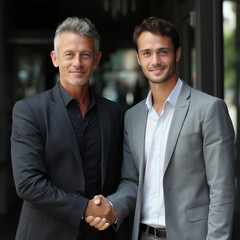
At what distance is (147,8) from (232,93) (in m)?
2.98

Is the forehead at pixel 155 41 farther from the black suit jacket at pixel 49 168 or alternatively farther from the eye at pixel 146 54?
the black suit jacket at pixel 49 168

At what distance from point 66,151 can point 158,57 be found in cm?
66

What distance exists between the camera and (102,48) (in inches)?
339

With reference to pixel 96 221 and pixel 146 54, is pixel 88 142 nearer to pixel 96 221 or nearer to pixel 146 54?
pixel 96 221

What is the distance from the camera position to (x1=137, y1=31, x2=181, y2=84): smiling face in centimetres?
202

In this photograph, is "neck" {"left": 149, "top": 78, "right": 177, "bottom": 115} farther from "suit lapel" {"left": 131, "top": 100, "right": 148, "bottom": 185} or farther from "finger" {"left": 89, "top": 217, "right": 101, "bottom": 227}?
"finger" {"left": 89, "top": 217, "right": 101, "bottom": 227}

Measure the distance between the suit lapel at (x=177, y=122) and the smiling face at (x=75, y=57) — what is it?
0.51 m

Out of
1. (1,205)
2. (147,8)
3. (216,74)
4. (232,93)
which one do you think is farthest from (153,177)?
(147,8)

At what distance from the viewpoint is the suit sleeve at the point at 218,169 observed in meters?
1.86

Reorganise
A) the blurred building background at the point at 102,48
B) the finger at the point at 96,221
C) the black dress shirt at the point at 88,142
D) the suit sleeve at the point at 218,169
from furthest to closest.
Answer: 1. the blurred building background at the point at 102,48
2. the black dress shirt at the point at 88,142
3. the finger at the point at 96,221
4. the suit sleeve at the point at 218,169

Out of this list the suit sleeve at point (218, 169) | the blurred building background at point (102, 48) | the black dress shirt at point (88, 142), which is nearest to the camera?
the suit sleeve at point (218, 169)

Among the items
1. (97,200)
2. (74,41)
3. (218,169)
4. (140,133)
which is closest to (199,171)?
(218,169)

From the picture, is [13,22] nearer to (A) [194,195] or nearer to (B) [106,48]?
(B) [106,48]

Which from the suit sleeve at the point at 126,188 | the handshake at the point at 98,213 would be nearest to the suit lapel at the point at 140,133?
the suit sleeve at the point at 126,188
